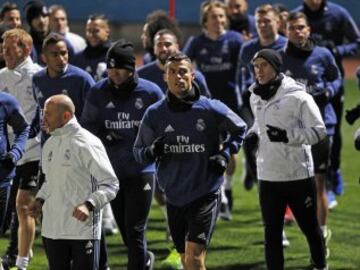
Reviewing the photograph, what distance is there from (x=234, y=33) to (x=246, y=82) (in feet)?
2.23

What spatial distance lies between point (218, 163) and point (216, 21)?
439cm

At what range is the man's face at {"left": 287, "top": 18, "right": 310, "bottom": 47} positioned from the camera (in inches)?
447

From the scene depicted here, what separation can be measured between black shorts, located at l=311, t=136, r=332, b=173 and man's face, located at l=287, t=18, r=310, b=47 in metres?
1.02

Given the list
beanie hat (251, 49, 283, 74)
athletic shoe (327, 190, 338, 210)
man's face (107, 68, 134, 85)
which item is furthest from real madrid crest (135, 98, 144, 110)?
athletic shoe (327, 190, 338, 210)

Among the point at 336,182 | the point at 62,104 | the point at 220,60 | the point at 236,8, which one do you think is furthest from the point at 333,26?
the point at 62,104

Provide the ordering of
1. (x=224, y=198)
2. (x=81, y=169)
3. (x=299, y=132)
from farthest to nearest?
(x=224, y=198) < (x=299, y=132) < (x=81, y=169)

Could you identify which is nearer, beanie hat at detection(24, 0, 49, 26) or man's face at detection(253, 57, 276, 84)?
man's face at detection(253, 57, 276, 84)

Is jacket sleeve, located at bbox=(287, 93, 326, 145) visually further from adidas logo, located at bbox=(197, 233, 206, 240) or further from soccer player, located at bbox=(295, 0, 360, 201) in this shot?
soccer player, located at bbox=(295, 0, 360, 201)

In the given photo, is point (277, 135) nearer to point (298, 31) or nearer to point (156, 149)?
point (156, 149)

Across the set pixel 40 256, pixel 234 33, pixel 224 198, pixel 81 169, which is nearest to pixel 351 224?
pixel 224 198

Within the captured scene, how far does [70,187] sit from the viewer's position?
8586mm

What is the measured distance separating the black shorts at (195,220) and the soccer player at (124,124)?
510mm

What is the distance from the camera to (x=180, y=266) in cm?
1128

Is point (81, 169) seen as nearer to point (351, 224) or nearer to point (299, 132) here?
point (299, 132)
